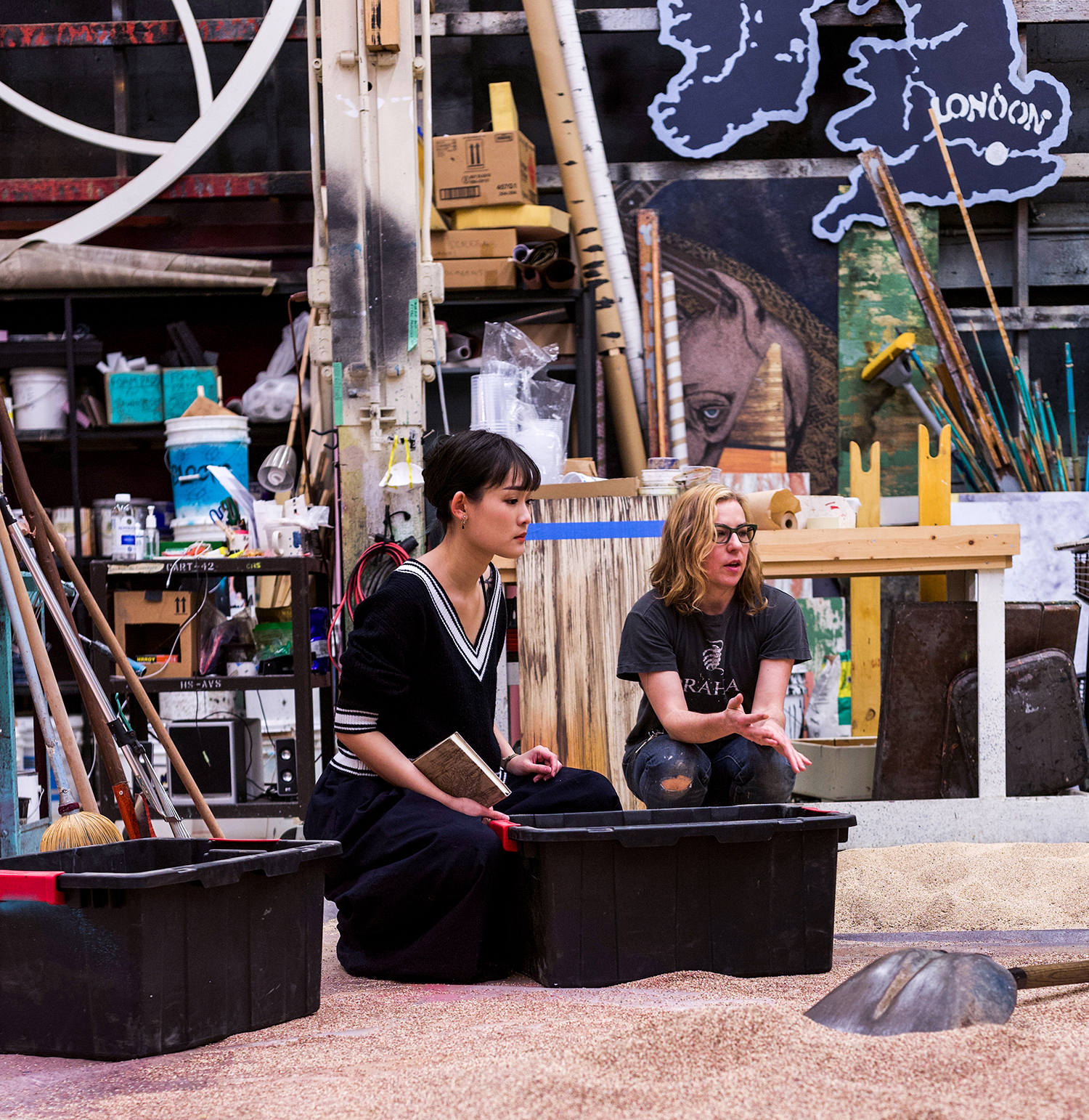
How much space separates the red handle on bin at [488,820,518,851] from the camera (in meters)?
2.48

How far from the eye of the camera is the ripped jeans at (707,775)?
297cm

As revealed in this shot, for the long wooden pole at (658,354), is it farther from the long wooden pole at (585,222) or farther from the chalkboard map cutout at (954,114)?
the chalkboard map cutout at (954,114)

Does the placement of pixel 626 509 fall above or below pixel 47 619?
above

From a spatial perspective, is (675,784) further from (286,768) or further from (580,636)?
(286,768)

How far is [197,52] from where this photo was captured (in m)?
6.21

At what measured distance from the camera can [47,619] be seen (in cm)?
551

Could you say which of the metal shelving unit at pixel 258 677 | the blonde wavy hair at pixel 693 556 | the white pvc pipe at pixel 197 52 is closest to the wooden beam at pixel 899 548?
the blonde wavy hair at pixel 693 556

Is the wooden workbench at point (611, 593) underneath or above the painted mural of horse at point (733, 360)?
underneath

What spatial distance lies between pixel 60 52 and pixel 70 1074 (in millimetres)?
6042

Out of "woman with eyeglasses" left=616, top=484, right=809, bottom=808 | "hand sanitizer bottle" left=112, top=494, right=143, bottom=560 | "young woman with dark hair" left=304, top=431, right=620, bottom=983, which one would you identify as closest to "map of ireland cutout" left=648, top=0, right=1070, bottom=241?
"hand sanitizer bottle" left=112, top=494, right=143, bottom=560

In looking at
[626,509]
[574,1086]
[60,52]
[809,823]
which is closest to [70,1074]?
[574,1086]

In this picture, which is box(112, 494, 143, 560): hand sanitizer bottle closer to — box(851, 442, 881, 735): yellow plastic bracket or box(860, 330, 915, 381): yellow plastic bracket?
box(851, 442, 881, 735): yellow plastic bracket

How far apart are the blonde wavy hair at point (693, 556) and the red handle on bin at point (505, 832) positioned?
31.5 inches

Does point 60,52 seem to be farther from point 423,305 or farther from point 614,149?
point 423,305
